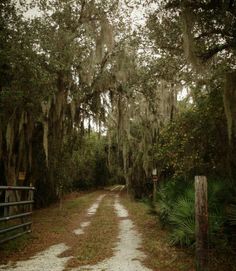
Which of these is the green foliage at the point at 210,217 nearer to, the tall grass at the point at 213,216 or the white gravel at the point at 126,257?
the tall grass at the point at 213,216

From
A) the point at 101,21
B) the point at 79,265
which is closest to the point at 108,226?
the point at 79,265

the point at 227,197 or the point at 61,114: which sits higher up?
the point at 61,114

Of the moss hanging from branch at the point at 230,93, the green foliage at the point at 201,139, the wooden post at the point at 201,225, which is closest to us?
the wooden post at the point at 201,225

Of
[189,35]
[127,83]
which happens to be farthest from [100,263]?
[127,83]

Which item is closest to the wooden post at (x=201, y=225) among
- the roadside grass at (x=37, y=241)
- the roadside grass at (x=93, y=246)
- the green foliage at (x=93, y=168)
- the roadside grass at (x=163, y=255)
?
the roadside grass at (x=163, y=255)

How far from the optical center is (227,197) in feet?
27.3

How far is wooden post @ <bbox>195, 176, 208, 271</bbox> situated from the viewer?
6000mm

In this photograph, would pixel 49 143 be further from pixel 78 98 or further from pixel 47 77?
pixel 47 77

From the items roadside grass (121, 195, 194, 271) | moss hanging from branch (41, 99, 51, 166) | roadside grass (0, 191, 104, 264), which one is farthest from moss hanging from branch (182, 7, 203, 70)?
moss hanging from branch (41, 99, 51, 166)

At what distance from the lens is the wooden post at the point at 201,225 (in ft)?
19.7

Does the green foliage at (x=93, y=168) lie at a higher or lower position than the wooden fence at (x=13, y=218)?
higher

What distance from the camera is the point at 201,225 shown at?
605 centimetres

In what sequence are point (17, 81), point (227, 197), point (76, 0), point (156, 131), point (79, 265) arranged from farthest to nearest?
point (156, 131) < point (76, 0) < point (17, 81) < point (227, 197) < point (79, 265)

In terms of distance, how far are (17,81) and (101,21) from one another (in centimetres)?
602
